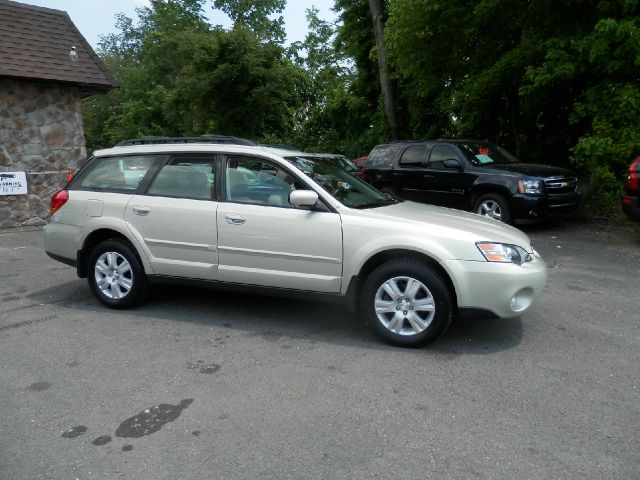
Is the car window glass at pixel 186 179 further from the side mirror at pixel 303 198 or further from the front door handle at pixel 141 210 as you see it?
the side mirror at pixel 303 198

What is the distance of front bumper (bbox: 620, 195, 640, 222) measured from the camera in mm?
7844

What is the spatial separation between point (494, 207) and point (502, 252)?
19.4 ft

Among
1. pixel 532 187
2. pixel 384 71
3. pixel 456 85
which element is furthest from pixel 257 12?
pixel 532 187

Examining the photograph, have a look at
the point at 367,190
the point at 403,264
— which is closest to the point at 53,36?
the point at 367,190

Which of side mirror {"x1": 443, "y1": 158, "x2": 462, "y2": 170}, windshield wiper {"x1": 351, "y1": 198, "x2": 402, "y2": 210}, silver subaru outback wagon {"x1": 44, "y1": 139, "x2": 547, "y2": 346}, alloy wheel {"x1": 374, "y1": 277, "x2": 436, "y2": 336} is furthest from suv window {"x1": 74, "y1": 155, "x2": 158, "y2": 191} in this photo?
side mirror {"x1": 443, "y1": 158, "x2": 462, "y2": 170}

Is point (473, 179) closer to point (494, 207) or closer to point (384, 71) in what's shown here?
point (494, 207)

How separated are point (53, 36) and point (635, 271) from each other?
38.8ft

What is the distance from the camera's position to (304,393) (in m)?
3.63

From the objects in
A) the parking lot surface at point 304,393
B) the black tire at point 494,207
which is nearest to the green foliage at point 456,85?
the black tire at point 494,207

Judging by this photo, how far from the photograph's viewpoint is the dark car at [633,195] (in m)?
7.83

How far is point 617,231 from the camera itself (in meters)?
9.85

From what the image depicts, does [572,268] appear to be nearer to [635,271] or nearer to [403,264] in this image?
[635,271]

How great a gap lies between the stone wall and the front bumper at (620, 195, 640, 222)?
10649mm

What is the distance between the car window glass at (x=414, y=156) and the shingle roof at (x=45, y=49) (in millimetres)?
6548
